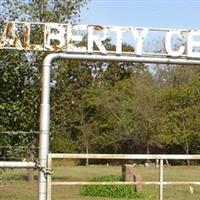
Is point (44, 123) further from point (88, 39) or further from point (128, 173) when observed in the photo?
point (128, 173)

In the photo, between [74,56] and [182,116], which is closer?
[74,56]

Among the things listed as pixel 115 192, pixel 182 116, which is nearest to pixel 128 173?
pixel 115 192

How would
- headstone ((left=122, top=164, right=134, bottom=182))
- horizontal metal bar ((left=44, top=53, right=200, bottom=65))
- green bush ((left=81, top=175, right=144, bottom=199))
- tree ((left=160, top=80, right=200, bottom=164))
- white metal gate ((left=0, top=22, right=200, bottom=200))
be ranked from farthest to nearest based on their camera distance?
1. tree ((left=160, top=80, right=200, bottom=164))
2. headstone ((left=122, top=164, right=134, bottom=182))
3. green bush ((left=81, top=175, right=144, bottom=199))
4. horizontal metal bar ((left=44, top=53, right=200, bottom=65))
5. white metal gate ((left=0, top=22, right=200, bottom=200))

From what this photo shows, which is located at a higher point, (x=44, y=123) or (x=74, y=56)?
(x=74, y=56)

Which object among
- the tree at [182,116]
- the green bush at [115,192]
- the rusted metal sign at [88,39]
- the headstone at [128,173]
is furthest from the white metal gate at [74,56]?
the tree at [182,116]

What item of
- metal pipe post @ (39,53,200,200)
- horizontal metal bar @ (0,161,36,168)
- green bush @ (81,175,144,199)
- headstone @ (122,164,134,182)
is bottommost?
green bush @ (81,175,144,199)

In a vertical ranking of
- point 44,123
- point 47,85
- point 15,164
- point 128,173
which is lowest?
point 128,173

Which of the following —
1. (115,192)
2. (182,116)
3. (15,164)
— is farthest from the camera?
(182,116)

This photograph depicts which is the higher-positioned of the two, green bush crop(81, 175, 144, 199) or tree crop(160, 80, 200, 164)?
tree crop(160, 80, 200, 164)

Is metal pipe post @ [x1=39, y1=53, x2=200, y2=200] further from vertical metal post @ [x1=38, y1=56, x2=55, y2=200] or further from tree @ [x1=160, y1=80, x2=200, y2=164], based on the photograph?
tree @ [x1=160, y1=80, x2=200, y2=164]

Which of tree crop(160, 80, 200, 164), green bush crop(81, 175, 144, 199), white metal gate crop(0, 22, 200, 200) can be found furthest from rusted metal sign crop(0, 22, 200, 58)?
tree crop(160, 80, 200, 164)

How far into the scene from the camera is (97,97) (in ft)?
185

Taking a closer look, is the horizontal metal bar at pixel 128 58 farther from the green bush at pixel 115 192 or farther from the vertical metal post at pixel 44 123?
the green bush at pixel 115 192

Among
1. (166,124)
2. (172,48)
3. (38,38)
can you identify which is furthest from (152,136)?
(172,48)
